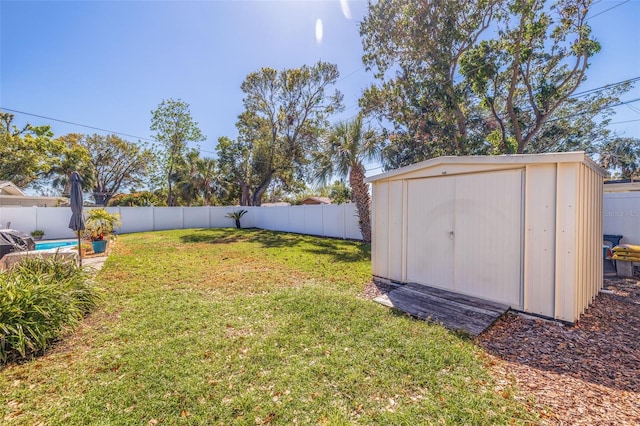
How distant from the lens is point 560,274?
357 cm

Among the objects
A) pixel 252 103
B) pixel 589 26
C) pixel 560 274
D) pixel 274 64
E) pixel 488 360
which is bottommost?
pixel 488 360

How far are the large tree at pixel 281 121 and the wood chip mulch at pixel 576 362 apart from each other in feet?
55.1

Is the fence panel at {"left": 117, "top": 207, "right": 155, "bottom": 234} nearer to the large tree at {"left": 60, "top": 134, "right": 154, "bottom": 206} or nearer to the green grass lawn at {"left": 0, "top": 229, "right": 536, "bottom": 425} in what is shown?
the large tree at {"left": 60, "top": 134, "right": 154, "bottom": 206}

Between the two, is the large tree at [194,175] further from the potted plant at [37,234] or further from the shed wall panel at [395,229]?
the shed wall panel at [395,229]

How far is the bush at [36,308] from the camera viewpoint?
9.45 ft

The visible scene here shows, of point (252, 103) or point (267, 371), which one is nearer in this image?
point (267, 371)

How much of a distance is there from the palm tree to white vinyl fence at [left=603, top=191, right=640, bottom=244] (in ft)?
23.2

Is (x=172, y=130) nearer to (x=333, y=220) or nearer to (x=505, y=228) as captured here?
(x=333, y=220)

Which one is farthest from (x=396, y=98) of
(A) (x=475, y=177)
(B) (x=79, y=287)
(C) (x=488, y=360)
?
(B) (x=79, y=287)

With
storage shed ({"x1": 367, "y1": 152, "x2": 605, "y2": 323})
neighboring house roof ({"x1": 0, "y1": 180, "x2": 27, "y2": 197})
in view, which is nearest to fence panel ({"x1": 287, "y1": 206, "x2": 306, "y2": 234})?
storage shed ({"x1": 367, "y1": 152, "x2": 605, "y2": 323})

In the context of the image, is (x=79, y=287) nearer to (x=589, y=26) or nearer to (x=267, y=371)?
(x=267, y=371)

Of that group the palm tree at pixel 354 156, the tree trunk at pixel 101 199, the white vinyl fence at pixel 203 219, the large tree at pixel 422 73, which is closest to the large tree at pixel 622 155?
the large tree at pixel 422 73

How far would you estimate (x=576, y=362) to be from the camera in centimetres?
276

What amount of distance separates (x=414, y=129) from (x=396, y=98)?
161 cm
